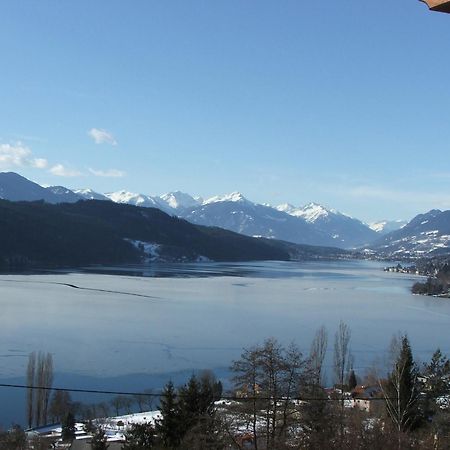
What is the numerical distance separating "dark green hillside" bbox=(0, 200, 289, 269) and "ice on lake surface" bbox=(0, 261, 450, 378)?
38.7 metres

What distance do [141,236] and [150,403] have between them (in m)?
101

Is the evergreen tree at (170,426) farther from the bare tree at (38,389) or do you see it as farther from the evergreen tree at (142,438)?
the bare tree at (38,389)

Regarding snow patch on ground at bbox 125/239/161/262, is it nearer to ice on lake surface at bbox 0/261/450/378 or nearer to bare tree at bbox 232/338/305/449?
ice on lake surface at bbox 0/261/450/378

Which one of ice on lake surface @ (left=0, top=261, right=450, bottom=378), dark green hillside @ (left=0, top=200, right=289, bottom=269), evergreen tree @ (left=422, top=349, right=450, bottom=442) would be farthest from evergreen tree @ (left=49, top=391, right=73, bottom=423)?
dark green hillside @ (left=0, top=200, right=289, bottom=269)

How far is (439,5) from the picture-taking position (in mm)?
1794

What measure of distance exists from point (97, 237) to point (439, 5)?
104720mm

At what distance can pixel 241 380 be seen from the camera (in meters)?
8.43

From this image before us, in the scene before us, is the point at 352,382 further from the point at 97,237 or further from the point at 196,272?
the point at 97,237

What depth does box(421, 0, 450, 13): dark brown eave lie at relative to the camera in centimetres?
178

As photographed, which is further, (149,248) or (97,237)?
(149,248)

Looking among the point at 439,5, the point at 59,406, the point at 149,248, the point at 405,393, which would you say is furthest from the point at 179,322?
the point at 149,248

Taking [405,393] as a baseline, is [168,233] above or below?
above

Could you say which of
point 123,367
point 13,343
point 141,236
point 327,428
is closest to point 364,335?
point 123,367

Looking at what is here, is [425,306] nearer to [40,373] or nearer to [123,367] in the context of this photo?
[123,367]
